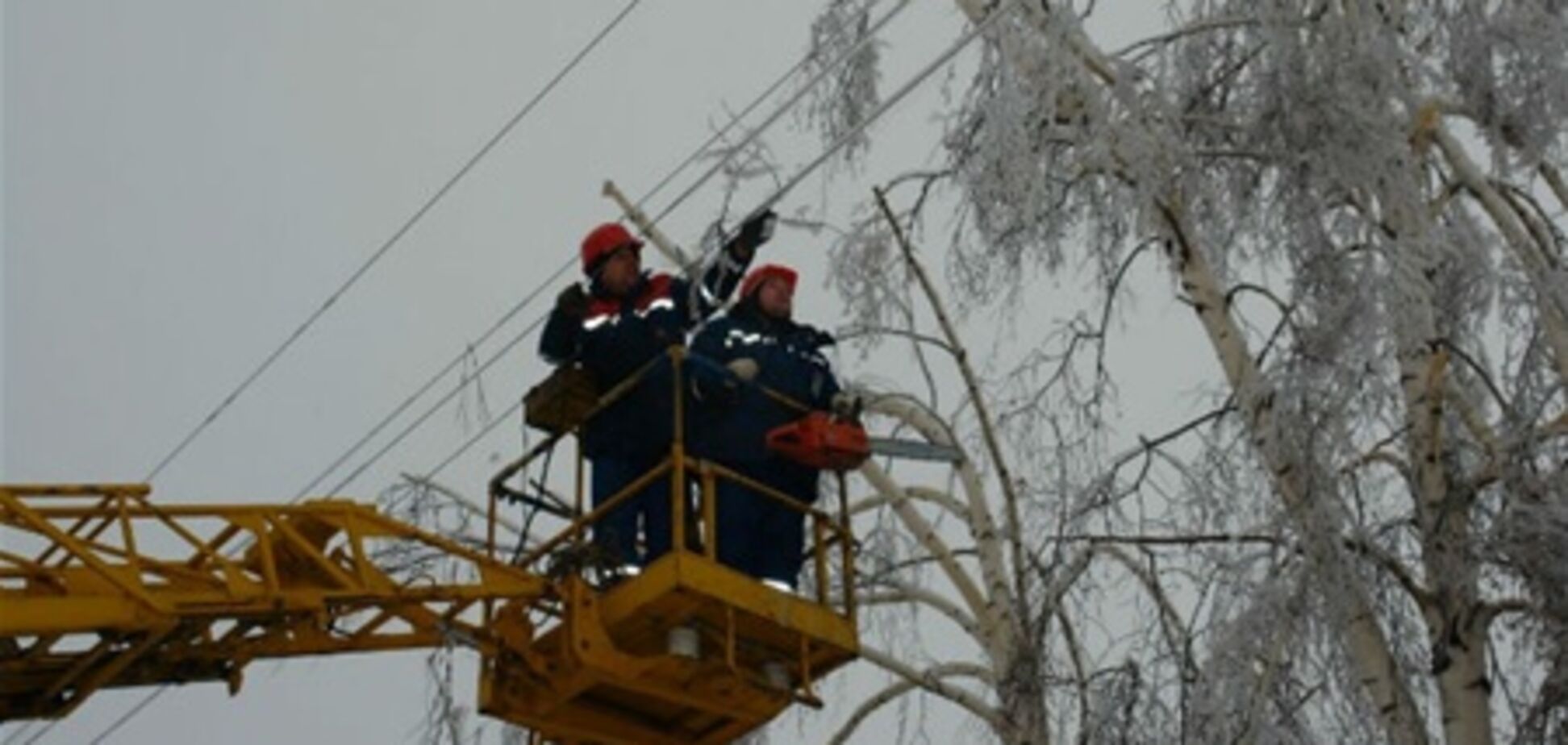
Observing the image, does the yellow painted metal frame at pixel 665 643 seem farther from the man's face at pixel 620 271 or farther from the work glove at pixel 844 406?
the man's face at pixel 620 271

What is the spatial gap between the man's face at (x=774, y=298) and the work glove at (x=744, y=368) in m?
0.35

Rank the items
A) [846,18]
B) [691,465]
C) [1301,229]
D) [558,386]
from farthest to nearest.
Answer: [846,18], [558,386], [691,465], [1301,229]

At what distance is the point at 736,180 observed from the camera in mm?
11312

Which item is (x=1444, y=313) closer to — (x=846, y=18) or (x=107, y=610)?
(x=846, y=18)

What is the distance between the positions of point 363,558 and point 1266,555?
3.50 meters

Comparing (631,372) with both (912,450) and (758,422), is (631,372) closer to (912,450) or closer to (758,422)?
(758,422)

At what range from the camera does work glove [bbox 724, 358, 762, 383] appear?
32.6 feet

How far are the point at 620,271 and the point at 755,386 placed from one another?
2.49ft

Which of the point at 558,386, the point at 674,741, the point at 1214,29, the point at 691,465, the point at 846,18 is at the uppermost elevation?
the point at 846,18

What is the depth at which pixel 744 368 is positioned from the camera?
999 cm

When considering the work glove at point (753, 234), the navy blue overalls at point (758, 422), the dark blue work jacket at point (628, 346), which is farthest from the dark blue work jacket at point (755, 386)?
the work glove at point (753, 234)

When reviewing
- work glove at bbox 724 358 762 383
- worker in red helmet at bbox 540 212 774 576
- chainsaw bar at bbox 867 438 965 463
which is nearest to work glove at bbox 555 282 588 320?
worker in red helmet at bbox 540 212 774 576

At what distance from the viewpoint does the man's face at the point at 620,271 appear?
10.1 metres

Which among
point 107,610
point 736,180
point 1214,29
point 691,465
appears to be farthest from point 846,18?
point 107,610
